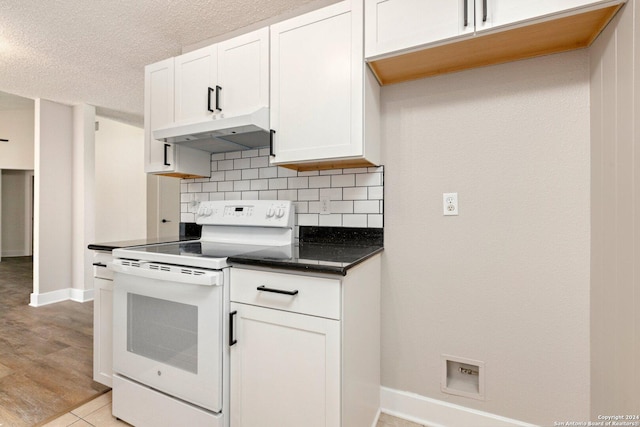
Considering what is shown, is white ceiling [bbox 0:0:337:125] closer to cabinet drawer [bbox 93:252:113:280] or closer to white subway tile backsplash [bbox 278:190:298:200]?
white subway tile backsplash [bbox 278:190:298:200]

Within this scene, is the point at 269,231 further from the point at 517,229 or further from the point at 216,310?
the point at 517,229

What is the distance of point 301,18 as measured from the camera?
1.62m

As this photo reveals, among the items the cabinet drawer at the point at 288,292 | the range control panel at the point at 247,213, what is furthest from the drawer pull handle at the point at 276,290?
the range control panel at the point at 247,213

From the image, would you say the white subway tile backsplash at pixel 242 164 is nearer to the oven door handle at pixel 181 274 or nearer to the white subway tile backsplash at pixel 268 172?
the white subway tile backsplash at pixel 268 172

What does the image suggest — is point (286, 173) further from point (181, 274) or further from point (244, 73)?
point (181, 274)

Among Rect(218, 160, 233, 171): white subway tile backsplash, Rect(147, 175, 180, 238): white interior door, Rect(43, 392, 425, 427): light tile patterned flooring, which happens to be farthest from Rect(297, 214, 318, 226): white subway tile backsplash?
Rect(147, 175, 180, 238): white interior door

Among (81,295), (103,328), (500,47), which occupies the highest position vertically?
(500,47)

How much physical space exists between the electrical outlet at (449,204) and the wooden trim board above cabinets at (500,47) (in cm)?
65

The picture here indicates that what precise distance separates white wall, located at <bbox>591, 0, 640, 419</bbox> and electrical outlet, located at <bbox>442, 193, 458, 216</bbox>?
547 mm

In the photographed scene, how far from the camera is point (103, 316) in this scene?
1799 millimetres

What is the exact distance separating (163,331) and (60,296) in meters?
3.34

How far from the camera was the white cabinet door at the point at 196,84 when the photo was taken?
187cm

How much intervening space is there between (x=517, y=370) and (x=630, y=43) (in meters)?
1.40

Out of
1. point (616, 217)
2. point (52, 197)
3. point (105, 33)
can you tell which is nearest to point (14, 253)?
point (52, 197)
